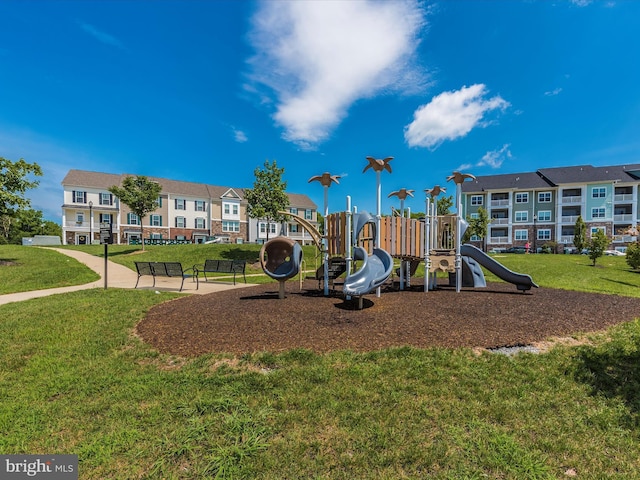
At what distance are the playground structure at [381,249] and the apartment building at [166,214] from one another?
29.1m

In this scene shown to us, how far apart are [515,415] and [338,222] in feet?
20.1

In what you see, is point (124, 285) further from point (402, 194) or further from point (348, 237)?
point (402, 194)

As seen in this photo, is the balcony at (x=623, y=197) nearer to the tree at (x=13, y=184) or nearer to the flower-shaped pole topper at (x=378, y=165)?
the flower-shaped pole topper at (x=378, y=165)

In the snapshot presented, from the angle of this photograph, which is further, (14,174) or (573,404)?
(14,174)

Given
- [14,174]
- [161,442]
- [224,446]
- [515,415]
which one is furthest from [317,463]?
[14,174]

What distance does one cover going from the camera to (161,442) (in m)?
2.84

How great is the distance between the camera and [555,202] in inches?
1869

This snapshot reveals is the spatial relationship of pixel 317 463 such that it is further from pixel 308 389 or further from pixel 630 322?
pixel 630 322

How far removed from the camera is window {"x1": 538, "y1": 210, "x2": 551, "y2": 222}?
1882 inches

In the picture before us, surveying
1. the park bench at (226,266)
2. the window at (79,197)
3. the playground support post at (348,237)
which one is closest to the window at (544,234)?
the park bench at (226,266)

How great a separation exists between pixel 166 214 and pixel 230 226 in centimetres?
987

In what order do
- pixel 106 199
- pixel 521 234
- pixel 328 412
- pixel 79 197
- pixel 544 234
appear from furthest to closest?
pixel 521 234, pixel 544 234, pixel 106 199, pixel 79 197, pixel 328 412

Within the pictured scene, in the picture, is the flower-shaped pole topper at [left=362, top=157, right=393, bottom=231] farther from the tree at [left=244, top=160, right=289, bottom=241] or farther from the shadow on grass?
the tree at [left=244, top=160, right=289, bottom=241]

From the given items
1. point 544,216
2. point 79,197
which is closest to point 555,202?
point 544,216
